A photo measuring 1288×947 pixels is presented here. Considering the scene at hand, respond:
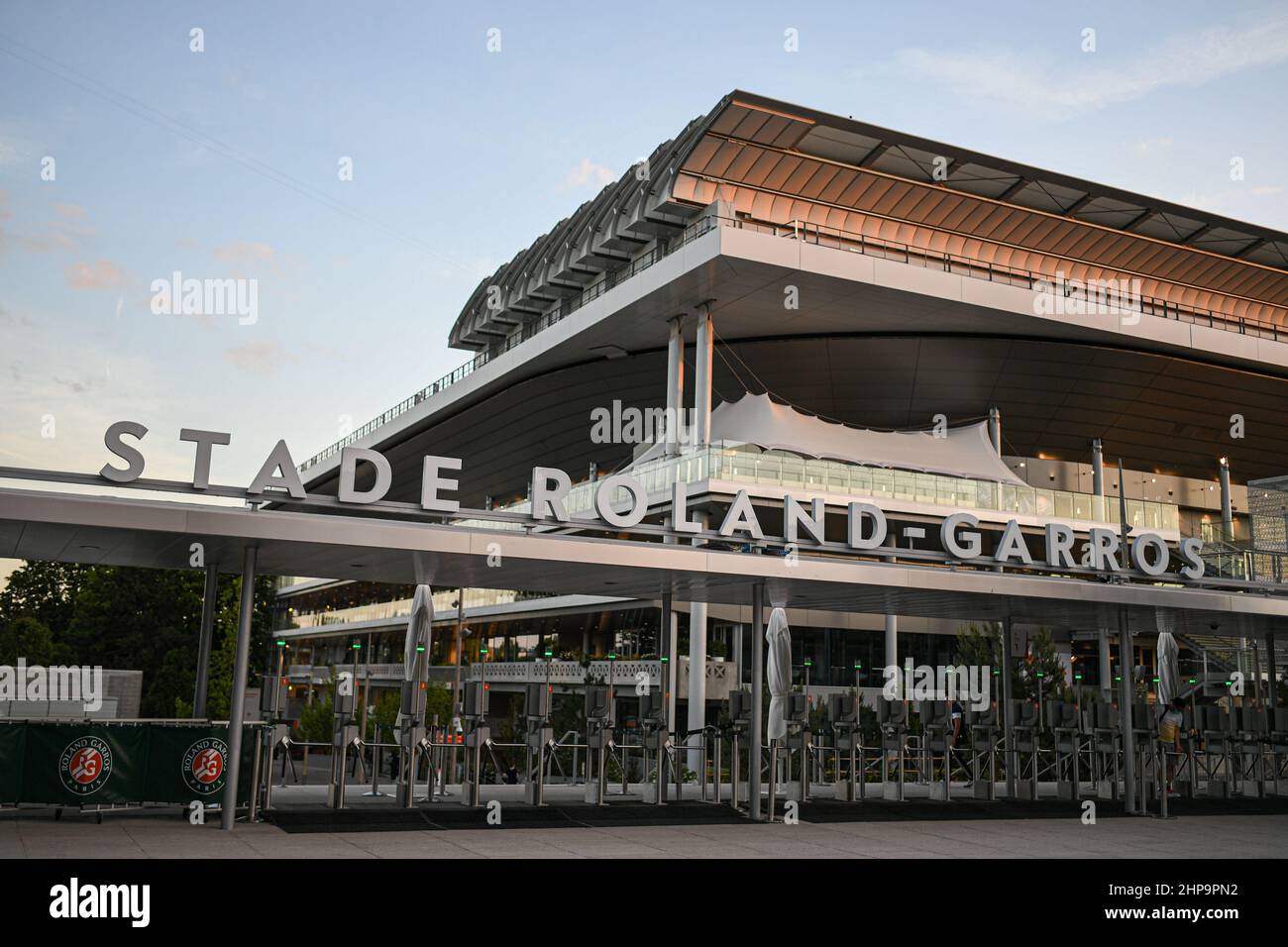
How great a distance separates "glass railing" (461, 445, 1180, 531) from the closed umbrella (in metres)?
13.0

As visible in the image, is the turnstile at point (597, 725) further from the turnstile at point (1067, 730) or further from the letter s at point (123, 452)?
the turnstile at point (1067, 730)

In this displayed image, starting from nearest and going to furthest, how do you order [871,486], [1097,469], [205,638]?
[205,638]
[871,486]
[1097,469]

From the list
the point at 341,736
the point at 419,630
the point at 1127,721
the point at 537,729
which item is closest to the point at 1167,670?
the point at 1127,721

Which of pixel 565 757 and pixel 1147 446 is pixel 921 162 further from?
pixel 565 757

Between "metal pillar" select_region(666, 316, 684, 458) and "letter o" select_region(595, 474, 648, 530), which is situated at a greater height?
"metal pillar" select_region(666, 316, 684, 458)

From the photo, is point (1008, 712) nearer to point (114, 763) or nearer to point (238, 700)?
point (238, 700)

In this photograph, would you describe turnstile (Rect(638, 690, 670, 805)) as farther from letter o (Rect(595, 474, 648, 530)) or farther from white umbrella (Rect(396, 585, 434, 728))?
white umbrella (Rect(396, 585, 434, 728))

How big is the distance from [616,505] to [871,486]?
21.0 meters

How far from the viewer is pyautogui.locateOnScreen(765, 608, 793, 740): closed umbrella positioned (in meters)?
19.5

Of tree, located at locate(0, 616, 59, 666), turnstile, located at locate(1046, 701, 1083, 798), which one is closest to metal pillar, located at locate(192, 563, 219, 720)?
turnstile, located at locate(1046, 701, 1083, 798)

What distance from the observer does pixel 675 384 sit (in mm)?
40844
